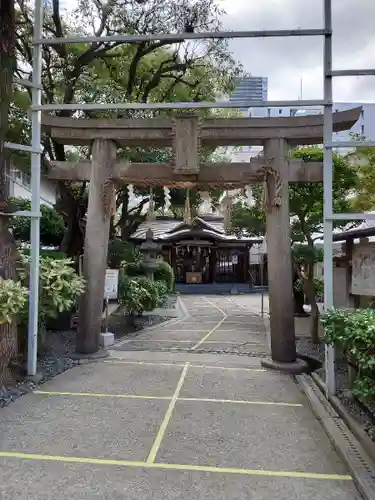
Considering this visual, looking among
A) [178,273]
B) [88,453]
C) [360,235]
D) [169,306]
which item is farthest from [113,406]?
[178,273]

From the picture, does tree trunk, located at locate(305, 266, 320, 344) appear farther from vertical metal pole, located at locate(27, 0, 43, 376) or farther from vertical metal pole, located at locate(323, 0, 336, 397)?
vertical metal pole, located at locate(27, 0, 43, 376)

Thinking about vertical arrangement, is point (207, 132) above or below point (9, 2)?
below

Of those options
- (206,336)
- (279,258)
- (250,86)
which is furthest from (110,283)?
(250,86)

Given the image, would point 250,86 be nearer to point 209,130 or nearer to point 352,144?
point 209,130

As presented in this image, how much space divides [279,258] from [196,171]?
2.12m

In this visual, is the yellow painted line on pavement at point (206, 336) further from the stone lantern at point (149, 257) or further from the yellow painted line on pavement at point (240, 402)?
the stone lantern at point (149, 257)

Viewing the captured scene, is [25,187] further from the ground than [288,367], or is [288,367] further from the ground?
[25,187]

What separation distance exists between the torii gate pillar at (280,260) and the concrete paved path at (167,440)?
0.61 meters

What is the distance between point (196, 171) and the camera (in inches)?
285

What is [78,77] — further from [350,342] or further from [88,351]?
[350,342]

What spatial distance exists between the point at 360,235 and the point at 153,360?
423 centimetres

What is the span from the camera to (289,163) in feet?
24.1

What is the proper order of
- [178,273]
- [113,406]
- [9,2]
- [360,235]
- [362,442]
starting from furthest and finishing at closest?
[178,273] → [360,235] → [9,2] → [113,406] → [362,442]

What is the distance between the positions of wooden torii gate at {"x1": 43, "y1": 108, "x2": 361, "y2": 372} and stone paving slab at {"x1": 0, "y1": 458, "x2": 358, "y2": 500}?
3899mm
